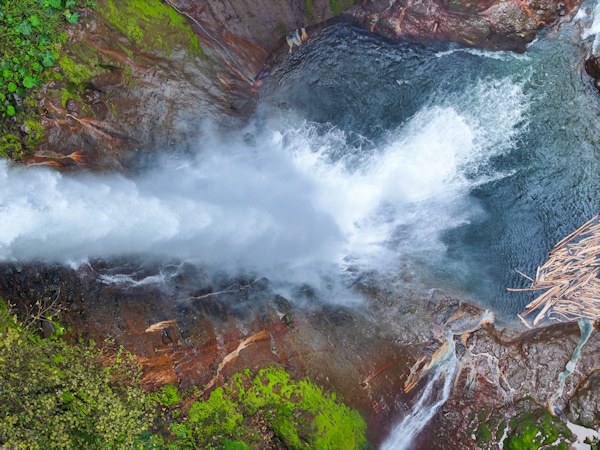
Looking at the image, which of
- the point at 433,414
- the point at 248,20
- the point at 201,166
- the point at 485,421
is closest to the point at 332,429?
the point at 433,414

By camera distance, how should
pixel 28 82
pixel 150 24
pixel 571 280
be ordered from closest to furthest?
pixel 28 82, pixel 150 24, pixel 571 280

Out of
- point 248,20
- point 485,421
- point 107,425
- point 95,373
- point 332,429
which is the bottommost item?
point 485,421

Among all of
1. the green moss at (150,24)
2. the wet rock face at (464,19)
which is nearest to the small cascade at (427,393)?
the wet rock face at (464,19)

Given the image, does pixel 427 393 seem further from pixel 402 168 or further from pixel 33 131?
pixel 33 131

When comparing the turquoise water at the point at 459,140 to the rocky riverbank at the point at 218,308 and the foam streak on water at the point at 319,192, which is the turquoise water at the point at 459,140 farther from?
the rocky riverbank at the point at 218,308

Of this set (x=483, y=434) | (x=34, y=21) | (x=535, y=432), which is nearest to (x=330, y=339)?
(x=483, y=434)

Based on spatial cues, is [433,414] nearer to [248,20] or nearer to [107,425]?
[107,425]
